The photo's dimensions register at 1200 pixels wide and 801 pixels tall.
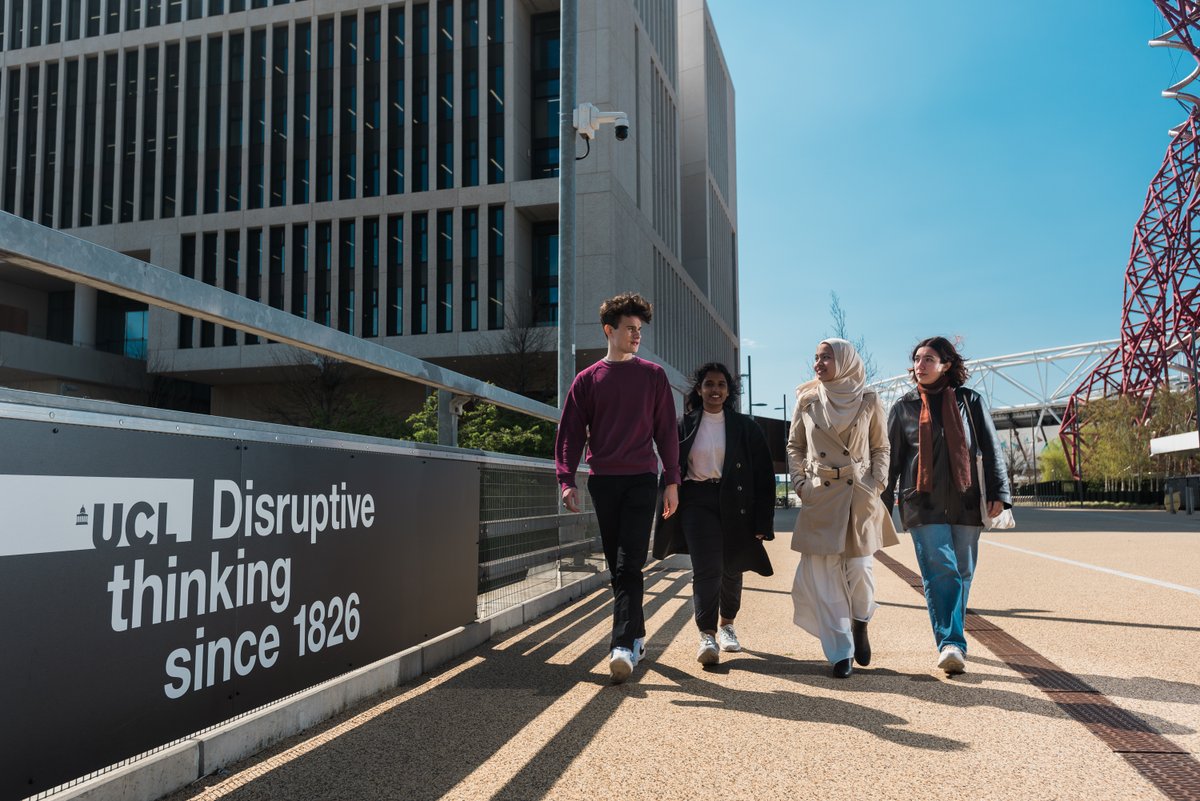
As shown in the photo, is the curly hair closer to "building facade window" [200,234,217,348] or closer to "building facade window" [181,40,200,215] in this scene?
"building facade window" [200,234,217,348]

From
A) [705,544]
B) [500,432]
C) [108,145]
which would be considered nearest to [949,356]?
[705,544]

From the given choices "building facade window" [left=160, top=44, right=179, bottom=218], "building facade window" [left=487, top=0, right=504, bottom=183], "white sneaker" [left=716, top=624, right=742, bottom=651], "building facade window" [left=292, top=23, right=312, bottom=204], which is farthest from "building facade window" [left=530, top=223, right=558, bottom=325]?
"white sneaker" [left=716, top=624, right=742, bottom=651]

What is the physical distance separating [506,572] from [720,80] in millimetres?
64064

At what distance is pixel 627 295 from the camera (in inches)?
199

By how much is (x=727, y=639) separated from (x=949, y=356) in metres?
2.08

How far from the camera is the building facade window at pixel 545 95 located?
39.4 metres

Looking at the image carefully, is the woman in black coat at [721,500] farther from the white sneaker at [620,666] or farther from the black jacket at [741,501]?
the white sneaker at [620,666]

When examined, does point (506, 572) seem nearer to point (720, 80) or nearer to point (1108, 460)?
point (1108, 460)

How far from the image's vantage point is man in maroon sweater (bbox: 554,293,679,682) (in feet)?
15.7

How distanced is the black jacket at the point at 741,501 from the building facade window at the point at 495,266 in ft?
108

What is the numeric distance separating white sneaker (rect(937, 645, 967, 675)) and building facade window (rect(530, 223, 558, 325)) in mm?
34429

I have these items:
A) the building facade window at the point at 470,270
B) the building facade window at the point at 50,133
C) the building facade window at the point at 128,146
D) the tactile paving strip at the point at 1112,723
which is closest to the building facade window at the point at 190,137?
the building facade window at the point at 128,146

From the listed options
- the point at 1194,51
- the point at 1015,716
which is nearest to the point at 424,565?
the point at 1015,716

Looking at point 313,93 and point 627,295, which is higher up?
point 313,93
